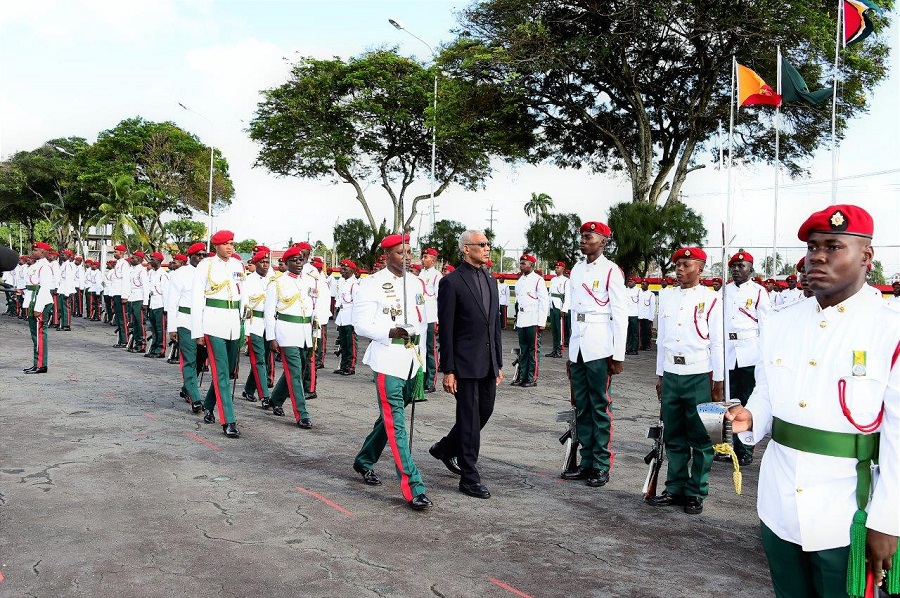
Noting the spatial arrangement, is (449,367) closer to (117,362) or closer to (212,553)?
(212,553)

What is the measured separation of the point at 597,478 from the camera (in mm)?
7059

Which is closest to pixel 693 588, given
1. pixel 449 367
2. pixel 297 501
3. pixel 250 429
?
pixel 449 367

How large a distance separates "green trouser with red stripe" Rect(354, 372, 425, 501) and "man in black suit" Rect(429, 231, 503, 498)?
1.36ft

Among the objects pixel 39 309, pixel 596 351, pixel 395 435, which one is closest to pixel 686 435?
pixel 596 351

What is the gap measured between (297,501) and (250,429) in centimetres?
309

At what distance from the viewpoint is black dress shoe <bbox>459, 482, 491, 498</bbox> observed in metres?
6.54

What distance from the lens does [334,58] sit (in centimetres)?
3700

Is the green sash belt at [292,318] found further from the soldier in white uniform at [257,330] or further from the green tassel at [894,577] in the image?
the green tassel at [894,577]

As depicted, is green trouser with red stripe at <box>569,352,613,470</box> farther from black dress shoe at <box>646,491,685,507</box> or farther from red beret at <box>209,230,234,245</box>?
red beret at <box>209,230,234,245</box>

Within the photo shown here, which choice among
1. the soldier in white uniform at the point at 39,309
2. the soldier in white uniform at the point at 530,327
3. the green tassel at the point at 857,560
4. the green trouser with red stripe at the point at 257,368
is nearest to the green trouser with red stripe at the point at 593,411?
the green tassel at the point at 857,560

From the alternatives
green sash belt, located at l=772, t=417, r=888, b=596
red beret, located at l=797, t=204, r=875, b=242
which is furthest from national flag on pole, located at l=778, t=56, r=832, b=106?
green sash belt, located at l=772, t=417, r=888, b=596

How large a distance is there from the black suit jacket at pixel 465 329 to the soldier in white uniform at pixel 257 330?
4606 millimetres

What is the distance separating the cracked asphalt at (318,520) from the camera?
4.68m

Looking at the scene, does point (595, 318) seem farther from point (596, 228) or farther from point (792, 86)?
point (792, 86)
